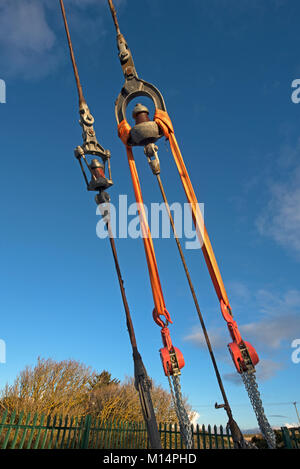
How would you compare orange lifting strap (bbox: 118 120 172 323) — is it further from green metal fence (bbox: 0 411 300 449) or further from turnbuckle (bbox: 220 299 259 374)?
green metal fence (bbox: 0 411 300 449)

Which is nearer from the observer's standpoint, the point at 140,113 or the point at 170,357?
the point at 170,357

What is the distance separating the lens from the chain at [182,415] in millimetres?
5379

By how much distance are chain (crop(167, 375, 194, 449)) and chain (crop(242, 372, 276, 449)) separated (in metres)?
1.26

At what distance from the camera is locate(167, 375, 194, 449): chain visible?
5379mm

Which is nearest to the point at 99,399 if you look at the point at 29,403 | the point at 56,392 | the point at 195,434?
the point at 56,392

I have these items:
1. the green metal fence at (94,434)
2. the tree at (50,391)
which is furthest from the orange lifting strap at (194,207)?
the tree at (50,391)

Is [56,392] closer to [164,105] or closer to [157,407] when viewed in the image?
[157,407]

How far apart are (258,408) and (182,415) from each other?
140cm

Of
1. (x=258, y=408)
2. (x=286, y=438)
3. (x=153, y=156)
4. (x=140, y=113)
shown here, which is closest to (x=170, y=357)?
(x=258, y=408)

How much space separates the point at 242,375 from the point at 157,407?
24.0 meters

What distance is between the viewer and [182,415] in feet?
18.2

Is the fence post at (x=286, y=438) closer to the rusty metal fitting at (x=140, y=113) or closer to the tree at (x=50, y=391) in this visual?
the rusty metal fitting at (x=140, y=113)

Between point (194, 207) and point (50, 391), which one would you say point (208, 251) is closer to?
point (194, 207)

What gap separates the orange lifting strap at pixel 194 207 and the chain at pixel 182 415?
6.34ft
